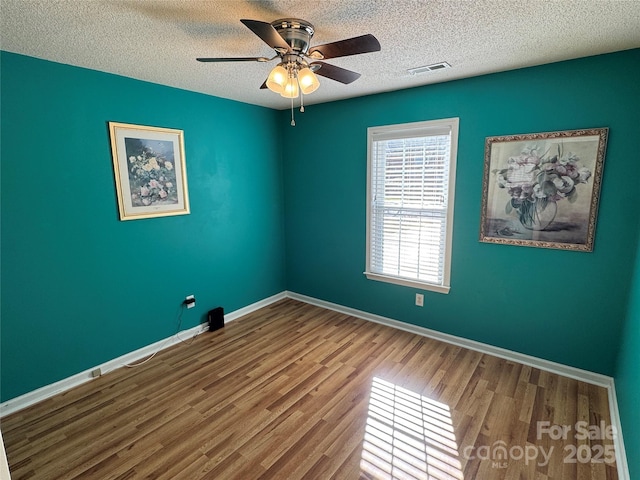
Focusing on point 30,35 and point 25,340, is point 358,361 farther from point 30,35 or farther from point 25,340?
point 30,35

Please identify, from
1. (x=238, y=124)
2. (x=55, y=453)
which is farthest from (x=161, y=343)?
(x=238, y=124)

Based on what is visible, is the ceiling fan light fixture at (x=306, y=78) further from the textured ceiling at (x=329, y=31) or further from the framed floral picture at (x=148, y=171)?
the framed floral picture at (x=148, y=171)

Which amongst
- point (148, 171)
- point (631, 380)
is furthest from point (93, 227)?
point (631, 380)

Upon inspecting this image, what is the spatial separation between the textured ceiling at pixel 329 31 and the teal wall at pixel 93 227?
0.28 metres

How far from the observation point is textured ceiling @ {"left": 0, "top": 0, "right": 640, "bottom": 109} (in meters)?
1.56

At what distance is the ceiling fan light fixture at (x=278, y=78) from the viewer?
1661mm

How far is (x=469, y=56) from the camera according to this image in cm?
221

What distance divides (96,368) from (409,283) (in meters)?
2.86

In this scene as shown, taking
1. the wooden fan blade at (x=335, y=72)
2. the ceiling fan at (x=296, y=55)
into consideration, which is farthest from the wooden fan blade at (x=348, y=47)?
the wooden fan blade at (x=335, y=72)

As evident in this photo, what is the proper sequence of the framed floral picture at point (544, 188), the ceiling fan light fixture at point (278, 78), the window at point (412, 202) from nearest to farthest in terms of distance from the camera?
the ceiling fan light fixture at point (278, 78) → the framed floral picture at point (544, 188) → the window at point (412, 202)

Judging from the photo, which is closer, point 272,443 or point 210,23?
point 210,23

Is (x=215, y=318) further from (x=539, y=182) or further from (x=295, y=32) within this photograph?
(x=539, y=182)

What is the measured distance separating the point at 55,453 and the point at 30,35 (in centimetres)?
242

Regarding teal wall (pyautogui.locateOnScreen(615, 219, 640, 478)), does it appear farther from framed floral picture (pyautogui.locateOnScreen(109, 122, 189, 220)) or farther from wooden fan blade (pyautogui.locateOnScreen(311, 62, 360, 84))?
framed floral picture (pyautogui.locateOnScreen(109, 122, 189, 220))
